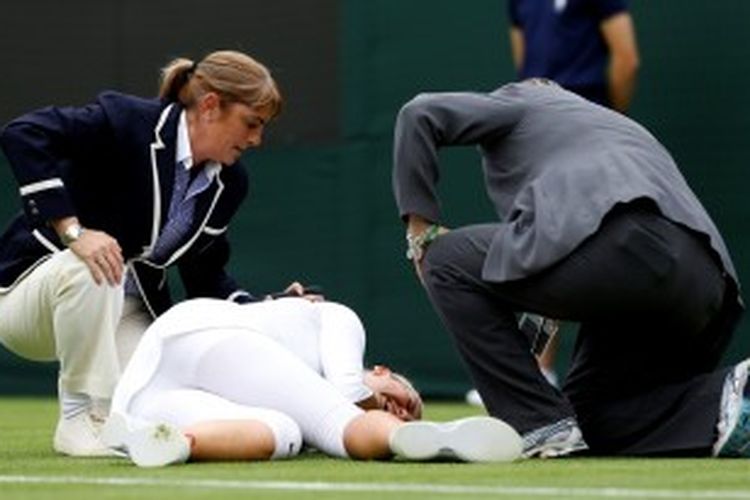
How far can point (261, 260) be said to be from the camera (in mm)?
10086

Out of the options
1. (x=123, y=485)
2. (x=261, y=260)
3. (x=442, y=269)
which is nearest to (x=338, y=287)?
(x=261, y=260)

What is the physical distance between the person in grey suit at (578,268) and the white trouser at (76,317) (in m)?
0.88

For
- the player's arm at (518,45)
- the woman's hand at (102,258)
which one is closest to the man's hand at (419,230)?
the woman's hand at (102,258)

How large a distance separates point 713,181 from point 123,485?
14.3 feet

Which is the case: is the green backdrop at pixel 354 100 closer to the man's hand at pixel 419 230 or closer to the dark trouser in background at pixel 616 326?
the dark trouser in background at pixel 616 326

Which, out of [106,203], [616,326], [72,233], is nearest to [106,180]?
[106,203]

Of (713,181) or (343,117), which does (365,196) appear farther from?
(713,181)

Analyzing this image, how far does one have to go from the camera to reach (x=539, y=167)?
617 centimetres

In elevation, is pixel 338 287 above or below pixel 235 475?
below

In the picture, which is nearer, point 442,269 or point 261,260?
point 442,269

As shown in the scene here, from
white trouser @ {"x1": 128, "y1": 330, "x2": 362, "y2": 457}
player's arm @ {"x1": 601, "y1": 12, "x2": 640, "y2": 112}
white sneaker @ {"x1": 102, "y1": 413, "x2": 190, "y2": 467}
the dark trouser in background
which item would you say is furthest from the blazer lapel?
player's arm @ {"x1": 601, "y1": 12, "x2": 640, "y2": 112}

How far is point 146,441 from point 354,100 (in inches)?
169

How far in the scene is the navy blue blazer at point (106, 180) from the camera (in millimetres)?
6562

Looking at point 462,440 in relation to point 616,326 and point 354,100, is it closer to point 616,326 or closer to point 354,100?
point 616,326
